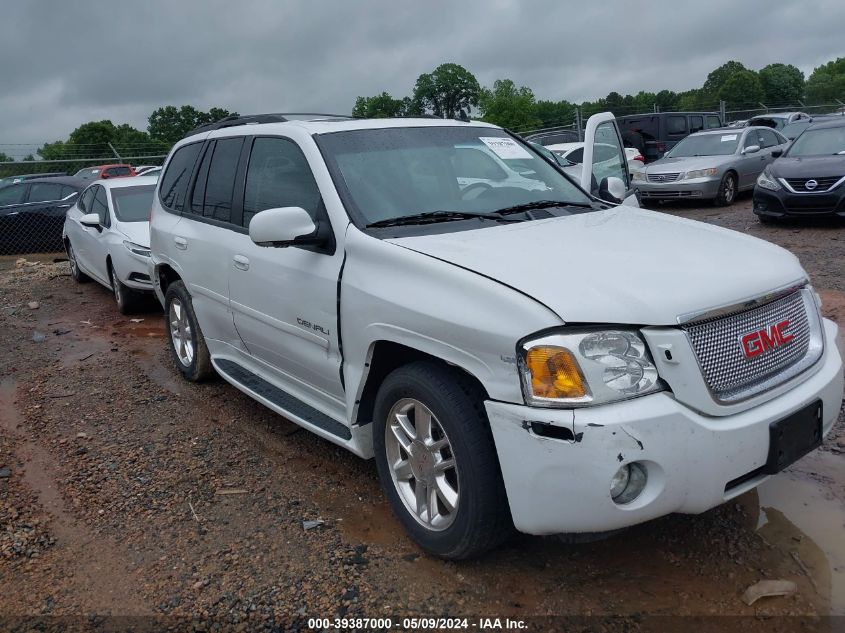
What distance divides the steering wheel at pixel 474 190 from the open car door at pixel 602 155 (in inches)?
82.4

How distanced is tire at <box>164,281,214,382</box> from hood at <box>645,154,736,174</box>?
1076cm

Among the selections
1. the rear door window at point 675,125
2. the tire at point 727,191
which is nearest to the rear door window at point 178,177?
the tire at point 727,191

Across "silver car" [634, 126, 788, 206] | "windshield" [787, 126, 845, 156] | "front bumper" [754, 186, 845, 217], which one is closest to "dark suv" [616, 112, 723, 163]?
"silver car" [634, 126, 788, 206]

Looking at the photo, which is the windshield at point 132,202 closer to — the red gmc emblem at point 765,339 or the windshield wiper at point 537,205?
the windshield wiper at point 537,205

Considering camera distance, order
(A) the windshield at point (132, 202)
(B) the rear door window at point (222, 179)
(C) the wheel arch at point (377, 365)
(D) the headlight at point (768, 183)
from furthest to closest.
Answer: (D) the headlight at point (768, 183), (A) the windshield at point (132, 202), (B) the rear door window at point (222, 179), (C) the wheel arch at point (377, 365)

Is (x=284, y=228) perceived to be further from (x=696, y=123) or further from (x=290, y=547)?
(x=696, y=123)

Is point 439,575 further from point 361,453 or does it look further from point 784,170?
point 784,170

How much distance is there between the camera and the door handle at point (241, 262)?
13.5 ft

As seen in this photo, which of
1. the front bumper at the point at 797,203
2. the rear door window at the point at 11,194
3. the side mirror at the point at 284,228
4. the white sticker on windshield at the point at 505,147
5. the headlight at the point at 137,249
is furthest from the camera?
the rear door window at the point at 11,194

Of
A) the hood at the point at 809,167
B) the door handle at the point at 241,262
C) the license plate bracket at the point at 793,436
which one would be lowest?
the license plate bracket at the point at 793,436

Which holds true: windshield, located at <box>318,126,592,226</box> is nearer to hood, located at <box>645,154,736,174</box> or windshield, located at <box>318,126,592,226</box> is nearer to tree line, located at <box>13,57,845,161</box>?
hood, located at <box>645,154,736,174</box>

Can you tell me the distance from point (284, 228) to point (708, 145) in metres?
13.3

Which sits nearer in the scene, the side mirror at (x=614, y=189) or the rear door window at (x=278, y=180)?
the rear door window at (x=278, y=180)

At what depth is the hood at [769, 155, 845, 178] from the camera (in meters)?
10.5
